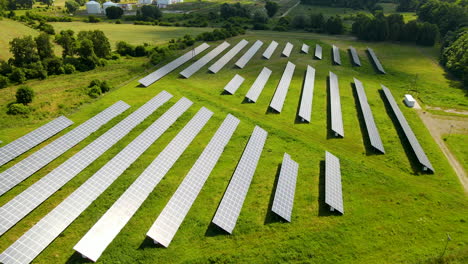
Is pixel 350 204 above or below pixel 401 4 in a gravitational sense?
below

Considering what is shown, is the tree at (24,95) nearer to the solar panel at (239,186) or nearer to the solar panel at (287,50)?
the solar panel at (239,186)

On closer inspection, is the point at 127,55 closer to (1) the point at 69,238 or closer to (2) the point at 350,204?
(1) the point at 69,238

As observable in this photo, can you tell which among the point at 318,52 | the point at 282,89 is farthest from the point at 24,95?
the point at 318,52

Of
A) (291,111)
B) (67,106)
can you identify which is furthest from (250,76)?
(67,106)

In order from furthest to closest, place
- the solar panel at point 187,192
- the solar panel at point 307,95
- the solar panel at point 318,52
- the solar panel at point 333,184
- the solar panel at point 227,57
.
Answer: the solar panel at point 318,52, the solar panel at point 227,57, the solar panel at point 307,95, the solar panel at point 333,184, the solar panel at point 187,192

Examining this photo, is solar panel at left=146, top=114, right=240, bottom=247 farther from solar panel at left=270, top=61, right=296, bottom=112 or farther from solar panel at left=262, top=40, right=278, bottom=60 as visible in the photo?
solar panel at left=262, top=40, right=278, bottom=60

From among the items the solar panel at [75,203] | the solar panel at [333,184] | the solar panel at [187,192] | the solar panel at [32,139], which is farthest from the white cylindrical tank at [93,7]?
the solar panel at [333,184]
